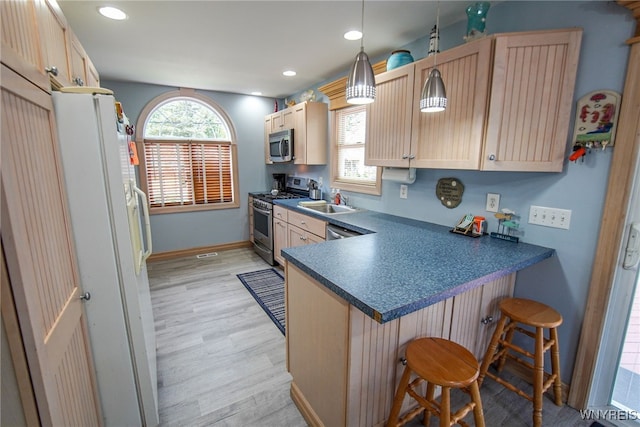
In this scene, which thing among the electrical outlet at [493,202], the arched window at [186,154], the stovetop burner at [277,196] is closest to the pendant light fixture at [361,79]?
the electrical outlet at [493,202]

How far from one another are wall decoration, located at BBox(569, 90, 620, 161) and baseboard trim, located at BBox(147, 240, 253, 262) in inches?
175

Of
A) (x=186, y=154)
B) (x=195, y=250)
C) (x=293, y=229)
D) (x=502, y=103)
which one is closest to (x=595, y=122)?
(x=502, y=103)

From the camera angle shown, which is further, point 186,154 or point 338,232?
point 186,154

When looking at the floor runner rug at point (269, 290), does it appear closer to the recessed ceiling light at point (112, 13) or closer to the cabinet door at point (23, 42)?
the cabinet door at point (23, 42)

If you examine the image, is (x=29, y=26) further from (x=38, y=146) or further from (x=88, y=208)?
(x=88, y=208)

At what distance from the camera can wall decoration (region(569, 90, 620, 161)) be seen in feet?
4.76

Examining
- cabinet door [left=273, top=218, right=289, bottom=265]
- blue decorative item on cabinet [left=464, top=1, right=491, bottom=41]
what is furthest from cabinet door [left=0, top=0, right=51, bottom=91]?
cabinet door [left=273, top=218, right=289, bottom=265]

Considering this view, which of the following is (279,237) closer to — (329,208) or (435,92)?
(329,208)

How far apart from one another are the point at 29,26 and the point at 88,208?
71 cm

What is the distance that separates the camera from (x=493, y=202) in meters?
2.00

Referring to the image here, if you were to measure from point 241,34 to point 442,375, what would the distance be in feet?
9.06

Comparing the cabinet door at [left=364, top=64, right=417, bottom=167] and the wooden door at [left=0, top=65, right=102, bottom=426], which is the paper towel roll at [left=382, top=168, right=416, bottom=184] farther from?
the wooden door at [left=0, top=65, right=102, bottom=426]

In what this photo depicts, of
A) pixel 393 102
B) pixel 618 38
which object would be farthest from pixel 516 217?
pixel 393 102

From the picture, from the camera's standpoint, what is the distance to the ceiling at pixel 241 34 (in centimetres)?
193
